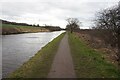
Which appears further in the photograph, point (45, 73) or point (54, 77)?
point (45, 73)

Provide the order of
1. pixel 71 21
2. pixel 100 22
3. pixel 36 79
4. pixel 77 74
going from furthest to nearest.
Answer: pixel 71 21 < pixel 100 22 < pixel 77 74 < pixel 36 79

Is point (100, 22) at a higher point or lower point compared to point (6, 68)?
higher

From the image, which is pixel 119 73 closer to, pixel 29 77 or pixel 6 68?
pixel 29 77

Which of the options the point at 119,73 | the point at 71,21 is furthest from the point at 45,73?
the point at 71,21

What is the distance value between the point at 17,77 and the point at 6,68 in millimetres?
3914

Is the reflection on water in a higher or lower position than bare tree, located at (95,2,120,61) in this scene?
lower

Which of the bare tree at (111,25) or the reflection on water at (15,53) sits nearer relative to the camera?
the reflection on water at (15,53)

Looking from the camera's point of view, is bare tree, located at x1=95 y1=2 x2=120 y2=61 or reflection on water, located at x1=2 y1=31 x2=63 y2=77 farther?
bare tree, located at x1=95 y1=2 x2=120 y2=61

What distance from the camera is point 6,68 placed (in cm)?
1464

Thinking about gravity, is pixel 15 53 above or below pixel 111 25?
below

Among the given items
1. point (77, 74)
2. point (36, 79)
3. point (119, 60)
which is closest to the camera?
point (36, 79)

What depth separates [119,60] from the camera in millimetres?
16109

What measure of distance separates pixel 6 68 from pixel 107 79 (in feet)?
22.8

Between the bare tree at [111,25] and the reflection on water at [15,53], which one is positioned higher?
the bare tree at [111,25]
